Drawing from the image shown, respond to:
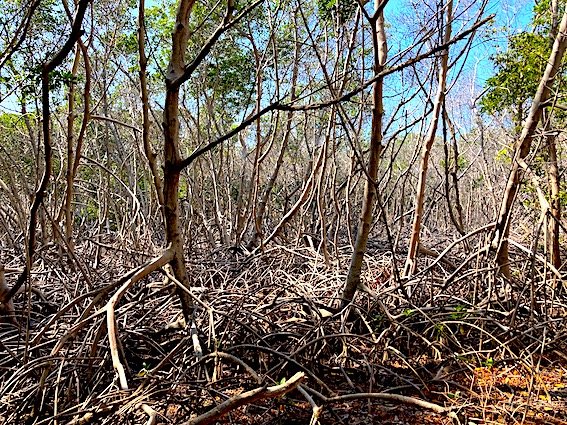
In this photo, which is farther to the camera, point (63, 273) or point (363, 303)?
point (63, 273)

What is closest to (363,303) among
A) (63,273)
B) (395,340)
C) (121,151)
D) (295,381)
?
(395,340)

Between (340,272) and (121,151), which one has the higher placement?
(121,151)

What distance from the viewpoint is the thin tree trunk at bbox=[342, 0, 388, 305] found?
8.29 feet

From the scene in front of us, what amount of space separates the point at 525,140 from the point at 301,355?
6.23 feet

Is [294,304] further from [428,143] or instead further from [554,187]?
[554,187]

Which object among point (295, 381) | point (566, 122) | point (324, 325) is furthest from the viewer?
point (566, 122)

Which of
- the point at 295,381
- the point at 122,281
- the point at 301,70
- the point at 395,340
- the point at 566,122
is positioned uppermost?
the point at 301,70

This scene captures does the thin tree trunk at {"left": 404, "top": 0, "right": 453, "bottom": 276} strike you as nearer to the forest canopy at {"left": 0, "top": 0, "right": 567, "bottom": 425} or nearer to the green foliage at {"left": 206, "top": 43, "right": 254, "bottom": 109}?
the forest canopy at {"left": 0, "top": 0, "right": 567, "bottom": 425}

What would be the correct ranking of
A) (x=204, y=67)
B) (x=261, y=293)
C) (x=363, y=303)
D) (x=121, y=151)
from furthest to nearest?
(x=121, y=151) < (x=204, y=67) < (x=261, y=293) < (x=363, y=303)

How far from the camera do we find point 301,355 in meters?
2.41

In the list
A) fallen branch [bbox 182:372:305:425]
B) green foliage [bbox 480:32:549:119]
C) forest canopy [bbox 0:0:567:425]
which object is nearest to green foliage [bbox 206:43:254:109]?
forest canopy [bbox 0:0:567:425]

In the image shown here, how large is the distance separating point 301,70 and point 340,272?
3.33 m

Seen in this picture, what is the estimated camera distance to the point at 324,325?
2.64 meters

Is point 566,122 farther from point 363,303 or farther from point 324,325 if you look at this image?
point 324,325
